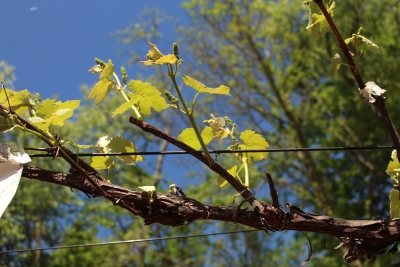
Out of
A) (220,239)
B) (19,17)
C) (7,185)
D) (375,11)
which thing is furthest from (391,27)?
(7,185)

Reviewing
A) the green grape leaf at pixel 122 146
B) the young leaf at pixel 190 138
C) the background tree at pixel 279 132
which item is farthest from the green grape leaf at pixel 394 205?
the background tree at pixel 279 132

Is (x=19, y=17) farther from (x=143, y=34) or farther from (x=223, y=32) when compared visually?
(x=143, y=34)

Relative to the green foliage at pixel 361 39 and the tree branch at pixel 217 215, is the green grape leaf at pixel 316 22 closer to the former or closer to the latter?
the green foliage at pixel 361 39

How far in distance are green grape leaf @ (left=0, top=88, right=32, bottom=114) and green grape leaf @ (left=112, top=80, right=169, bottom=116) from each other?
0.51 ft

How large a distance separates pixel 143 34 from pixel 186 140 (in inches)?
265

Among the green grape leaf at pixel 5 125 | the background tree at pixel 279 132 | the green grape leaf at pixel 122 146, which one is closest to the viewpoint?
the green grape leaf at pixel 5 125

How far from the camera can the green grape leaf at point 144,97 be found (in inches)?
28.9

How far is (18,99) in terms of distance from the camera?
2.46ft

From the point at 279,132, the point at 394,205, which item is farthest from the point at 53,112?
the point at 279,132

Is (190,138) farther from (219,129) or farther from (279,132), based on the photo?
(279,132)

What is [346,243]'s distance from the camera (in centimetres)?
73

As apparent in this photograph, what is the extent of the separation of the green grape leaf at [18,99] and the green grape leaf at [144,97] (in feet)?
0.51

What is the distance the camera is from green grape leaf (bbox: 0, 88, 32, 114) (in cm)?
74

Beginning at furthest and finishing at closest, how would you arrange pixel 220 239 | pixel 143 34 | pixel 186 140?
1. pixel 143 34
2. pixel 220 239
3. pixel 186 140
